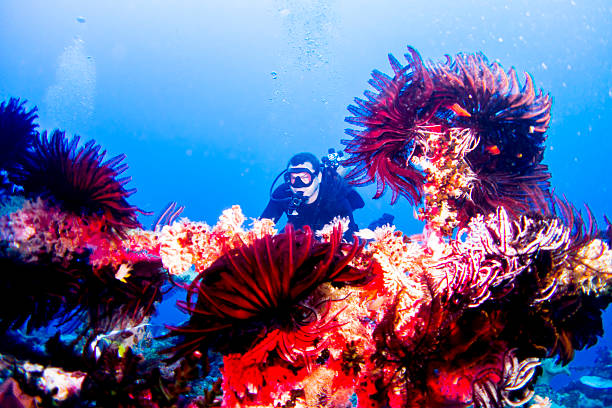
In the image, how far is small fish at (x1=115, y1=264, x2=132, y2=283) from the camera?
2.27 m

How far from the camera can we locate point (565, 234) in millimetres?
1897

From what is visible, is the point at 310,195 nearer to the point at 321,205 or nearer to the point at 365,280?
the point at 321,205

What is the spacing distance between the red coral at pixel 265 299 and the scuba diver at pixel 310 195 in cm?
673

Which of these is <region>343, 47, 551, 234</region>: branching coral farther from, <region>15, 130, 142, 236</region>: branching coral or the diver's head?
the diver's head

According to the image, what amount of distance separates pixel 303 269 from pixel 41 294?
183cm

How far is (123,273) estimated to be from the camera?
2289 mm

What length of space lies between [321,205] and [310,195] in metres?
0.62

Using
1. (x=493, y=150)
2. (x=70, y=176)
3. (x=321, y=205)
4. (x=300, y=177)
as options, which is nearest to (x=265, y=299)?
(x=70, y=176)

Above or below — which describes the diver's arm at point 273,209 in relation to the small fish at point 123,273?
above

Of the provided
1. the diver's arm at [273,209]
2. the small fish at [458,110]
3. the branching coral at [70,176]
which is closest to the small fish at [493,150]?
the small fish at [458,110]

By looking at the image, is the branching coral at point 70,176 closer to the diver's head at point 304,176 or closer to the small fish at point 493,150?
the small fish at point 493,150

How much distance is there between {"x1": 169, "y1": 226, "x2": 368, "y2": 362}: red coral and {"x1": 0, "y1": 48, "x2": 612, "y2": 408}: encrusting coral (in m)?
0.01

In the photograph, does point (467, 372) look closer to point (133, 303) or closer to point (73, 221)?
point (133, 303)

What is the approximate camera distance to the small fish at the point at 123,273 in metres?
2.27
